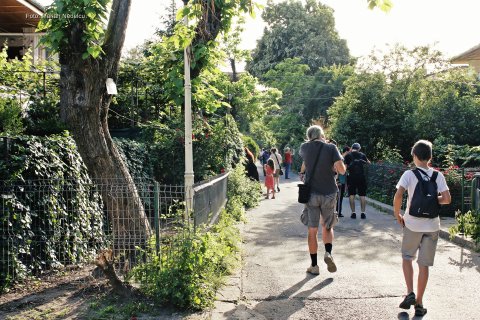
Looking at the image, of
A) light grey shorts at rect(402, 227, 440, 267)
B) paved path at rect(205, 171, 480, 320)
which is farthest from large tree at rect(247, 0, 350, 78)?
light grey shorts at rect(402, 227, 440, 267)

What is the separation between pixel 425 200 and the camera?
5.44 m

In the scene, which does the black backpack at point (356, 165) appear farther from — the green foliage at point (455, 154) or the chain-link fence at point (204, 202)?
the chain-link fence at point (204, 202)

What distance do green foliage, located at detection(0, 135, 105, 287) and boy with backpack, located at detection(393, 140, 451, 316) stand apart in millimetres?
4137

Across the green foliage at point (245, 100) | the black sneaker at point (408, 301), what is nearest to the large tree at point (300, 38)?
the green foliage at point (245, 100)

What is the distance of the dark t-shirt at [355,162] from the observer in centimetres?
1286

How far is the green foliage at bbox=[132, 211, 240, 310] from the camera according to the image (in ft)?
18.4

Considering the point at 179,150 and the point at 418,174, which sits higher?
the point at 179,150

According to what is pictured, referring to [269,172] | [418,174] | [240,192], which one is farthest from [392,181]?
[418,174]

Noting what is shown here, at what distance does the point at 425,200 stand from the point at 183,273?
8.60ft

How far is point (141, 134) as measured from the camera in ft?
49.8

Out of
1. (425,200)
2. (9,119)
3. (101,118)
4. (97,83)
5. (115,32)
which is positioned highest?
(115,32)

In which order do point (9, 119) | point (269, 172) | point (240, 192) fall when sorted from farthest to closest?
point (269, 172) → point (240, 192) → point (9, 119)

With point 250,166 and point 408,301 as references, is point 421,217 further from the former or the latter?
point 250,166

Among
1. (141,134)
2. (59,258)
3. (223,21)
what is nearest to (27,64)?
(141,134)
